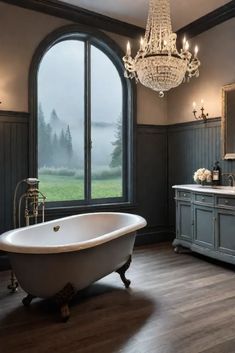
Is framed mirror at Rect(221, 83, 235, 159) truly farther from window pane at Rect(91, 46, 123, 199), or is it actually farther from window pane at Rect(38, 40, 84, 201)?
window pane at Rect(38, 40, 84, 201)

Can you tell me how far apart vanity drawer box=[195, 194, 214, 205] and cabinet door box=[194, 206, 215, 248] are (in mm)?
82

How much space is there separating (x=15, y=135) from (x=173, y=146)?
255 centimetres

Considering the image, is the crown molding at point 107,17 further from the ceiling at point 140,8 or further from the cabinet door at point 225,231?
the cabinet door at point 225,231

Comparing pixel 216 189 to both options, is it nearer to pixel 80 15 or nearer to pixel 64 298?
pixel 64 298

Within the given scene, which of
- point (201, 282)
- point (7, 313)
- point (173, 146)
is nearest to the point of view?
point (7, 313)

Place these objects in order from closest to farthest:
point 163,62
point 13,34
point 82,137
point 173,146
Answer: point 163,62
point 13,34
point 82,137
point 173,146

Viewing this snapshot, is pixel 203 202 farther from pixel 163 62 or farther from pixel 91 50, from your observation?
pixel 91 50

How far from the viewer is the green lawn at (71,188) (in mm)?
4301

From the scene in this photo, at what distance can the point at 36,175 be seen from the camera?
4.07 meters

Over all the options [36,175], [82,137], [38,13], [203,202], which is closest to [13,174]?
[36,175]

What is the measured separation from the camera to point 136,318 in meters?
2.54

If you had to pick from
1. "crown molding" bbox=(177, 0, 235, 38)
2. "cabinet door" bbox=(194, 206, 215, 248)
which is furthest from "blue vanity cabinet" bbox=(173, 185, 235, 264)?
"crown molding" bbox=(177, 0, 235, 38)

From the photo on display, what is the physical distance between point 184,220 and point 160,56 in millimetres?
2323

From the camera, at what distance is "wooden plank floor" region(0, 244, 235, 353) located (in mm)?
2172
